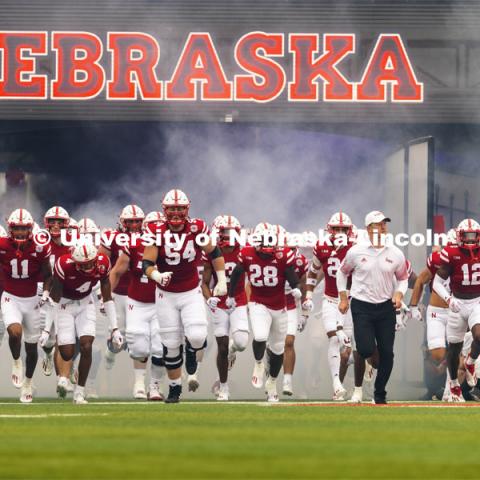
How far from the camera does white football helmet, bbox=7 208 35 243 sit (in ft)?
50.3

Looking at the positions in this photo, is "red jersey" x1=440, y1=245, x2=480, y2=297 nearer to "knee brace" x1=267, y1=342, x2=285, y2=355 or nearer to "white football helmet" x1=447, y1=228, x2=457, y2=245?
"white football helmet" x1=447, y1=228, x2=457, y2=245

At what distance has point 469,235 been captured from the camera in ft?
50.1

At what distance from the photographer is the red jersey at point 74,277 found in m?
14.3

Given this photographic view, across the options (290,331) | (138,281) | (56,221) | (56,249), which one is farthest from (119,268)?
(290,331)

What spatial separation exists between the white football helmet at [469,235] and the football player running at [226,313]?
2.32 metres

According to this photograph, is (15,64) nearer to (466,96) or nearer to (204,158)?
(204,158)

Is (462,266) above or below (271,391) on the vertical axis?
above

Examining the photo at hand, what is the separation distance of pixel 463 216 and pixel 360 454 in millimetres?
14812

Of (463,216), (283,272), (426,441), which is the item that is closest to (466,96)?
(463,216)

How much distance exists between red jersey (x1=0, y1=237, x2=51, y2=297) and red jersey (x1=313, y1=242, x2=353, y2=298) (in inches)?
118

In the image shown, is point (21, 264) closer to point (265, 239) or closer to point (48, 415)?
point (265, 239)

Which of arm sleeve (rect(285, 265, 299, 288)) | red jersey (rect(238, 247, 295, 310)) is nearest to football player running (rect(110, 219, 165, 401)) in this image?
red jersey (rect(238, 247, 295, 310))

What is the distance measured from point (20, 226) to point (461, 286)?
4.34 m

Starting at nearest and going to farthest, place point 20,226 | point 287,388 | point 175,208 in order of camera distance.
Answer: point 175,208 → point 20,226 → point 287,388
